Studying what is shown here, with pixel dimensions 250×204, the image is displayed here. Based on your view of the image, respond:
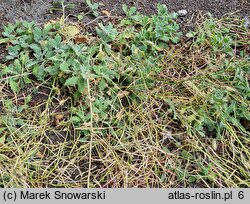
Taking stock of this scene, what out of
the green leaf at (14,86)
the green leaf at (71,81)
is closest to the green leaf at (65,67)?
the green leaf at (71,81)

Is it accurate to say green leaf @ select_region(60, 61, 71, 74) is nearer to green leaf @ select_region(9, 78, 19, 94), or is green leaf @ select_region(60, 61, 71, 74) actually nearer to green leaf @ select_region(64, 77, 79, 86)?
green leaf @ select_region(64, 77, 79, 86)

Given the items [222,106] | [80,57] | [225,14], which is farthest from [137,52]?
[225,14]

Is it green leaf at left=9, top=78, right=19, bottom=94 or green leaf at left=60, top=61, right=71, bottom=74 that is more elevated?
green leaf at left=60, top=61, right=71, bottom=74

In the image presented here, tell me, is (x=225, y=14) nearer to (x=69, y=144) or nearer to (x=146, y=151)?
(x=146, y=151)

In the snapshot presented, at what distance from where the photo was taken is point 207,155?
2160 millimetres

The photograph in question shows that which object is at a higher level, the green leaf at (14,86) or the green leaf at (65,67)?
the green leaf at (65,67)

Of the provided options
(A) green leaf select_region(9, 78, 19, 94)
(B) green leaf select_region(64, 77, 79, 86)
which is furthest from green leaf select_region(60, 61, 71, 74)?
(A) green leaf select_region(9, 78, 19, 94)

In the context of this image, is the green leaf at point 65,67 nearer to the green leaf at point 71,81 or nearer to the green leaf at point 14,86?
the green leaf at point 71,81

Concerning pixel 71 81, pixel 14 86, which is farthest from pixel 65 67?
pixel 14 86

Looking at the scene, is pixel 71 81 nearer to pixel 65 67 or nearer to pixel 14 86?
pixel 65 67

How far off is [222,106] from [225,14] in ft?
2.42

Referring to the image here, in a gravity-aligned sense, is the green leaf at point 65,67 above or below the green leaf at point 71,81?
above

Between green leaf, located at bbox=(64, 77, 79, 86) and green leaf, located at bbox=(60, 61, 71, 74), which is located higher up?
green leaf, located at bbox=(60, 61, 71, 74)
